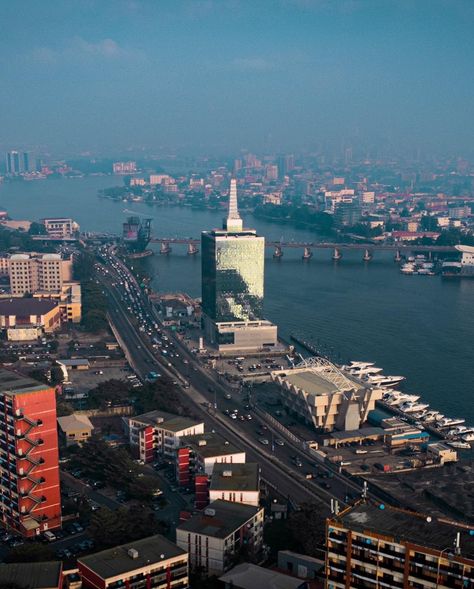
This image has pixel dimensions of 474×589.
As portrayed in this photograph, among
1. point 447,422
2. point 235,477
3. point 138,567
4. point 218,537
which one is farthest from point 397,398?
point 138,567

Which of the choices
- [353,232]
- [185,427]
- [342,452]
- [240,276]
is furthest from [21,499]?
[353,232]

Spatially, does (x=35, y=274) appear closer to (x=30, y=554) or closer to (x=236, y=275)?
(x=236, y=275)

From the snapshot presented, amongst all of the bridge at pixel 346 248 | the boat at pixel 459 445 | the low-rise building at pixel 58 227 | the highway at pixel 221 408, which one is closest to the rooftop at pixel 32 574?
the highway at pixel 221 408

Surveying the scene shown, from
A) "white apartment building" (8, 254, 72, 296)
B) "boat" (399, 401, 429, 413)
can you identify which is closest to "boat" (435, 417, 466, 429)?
"boat" (399, 401, 429, 413)

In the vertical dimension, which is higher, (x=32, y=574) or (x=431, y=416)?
(x=32, y=574)

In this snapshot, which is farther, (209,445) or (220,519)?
(209,445)

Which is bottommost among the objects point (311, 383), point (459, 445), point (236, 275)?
point (459, 445)

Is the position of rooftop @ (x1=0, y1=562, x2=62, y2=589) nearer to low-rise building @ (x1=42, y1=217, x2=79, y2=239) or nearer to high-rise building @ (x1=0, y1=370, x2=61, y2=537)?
high-rise building @ (x1=0, y1=370, x2=61, y2=537)
